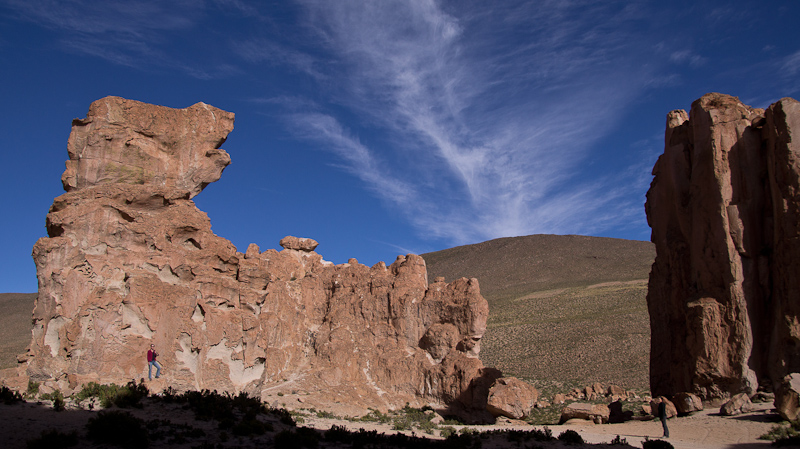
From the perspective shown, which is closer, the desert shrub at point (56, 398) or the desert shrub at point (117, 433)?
the desert shrub at point (117, 433)

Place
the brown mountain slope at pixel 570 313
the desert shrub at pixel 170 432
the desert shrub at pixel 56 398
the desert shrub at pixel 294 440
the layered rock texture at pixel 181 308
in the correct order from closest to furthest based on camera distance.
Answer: the desert shrub at pixel 170 432 → the desert shrub at pixel 294 440 → the desert shrub at pixel 56 398 → the layered rock texture at pixel 181 308 → the brown mountain slope at pixel 570 313

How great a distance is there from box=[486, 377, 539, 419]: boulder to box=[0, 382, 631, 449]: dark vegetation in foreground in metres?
6.17

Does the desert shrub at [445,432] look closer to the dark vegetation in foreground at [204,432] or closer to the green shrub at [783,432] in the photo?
the dark vegetation in foreground at [204,432]

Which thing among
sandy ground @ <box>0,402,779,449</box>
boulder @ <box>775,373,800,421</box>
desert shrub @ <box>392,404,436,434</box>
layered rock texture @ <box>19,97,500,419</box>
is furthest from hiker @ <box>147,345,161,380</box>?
boulder @ <box>775,373,800,421</box>

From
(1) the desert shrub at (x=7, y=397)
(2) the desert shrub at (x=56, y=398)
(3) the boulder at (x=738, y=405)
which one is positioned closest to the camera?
(1) the desert shrub at (x=7, y=397)

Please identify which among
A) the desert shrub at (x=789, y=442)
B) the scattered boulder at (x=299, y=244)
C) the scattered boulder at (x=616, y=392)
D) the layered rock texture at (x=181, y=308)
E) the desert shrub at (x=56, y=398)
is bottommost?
the desert shrub at (x=789, y=442)

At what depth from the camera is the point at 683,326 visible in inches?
924

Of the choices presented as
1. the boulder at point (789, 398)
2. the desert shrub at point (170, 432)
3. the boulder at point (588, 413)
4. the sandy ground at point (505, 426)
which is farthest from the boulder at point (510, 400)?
the desert shrub at point (170, 432)

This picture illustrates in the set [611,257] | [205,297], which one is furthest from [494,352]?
[611,257]

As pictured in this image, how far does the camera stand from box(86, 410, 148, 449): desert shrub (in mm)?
10969

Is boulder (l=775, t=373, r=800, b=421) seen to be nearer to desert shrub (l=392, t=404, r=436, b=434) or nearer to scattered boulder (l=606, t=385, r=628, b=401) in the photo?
desert shrub (l=392, t=404, r=436, b=434)

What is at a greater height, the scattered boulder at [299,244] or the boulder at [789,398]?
the scattered boulder at [299,244]

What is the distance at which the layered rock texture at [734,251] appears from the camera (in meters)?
19.1

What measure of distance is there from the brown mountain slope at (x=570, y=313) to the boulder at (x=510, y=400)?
676 inches
